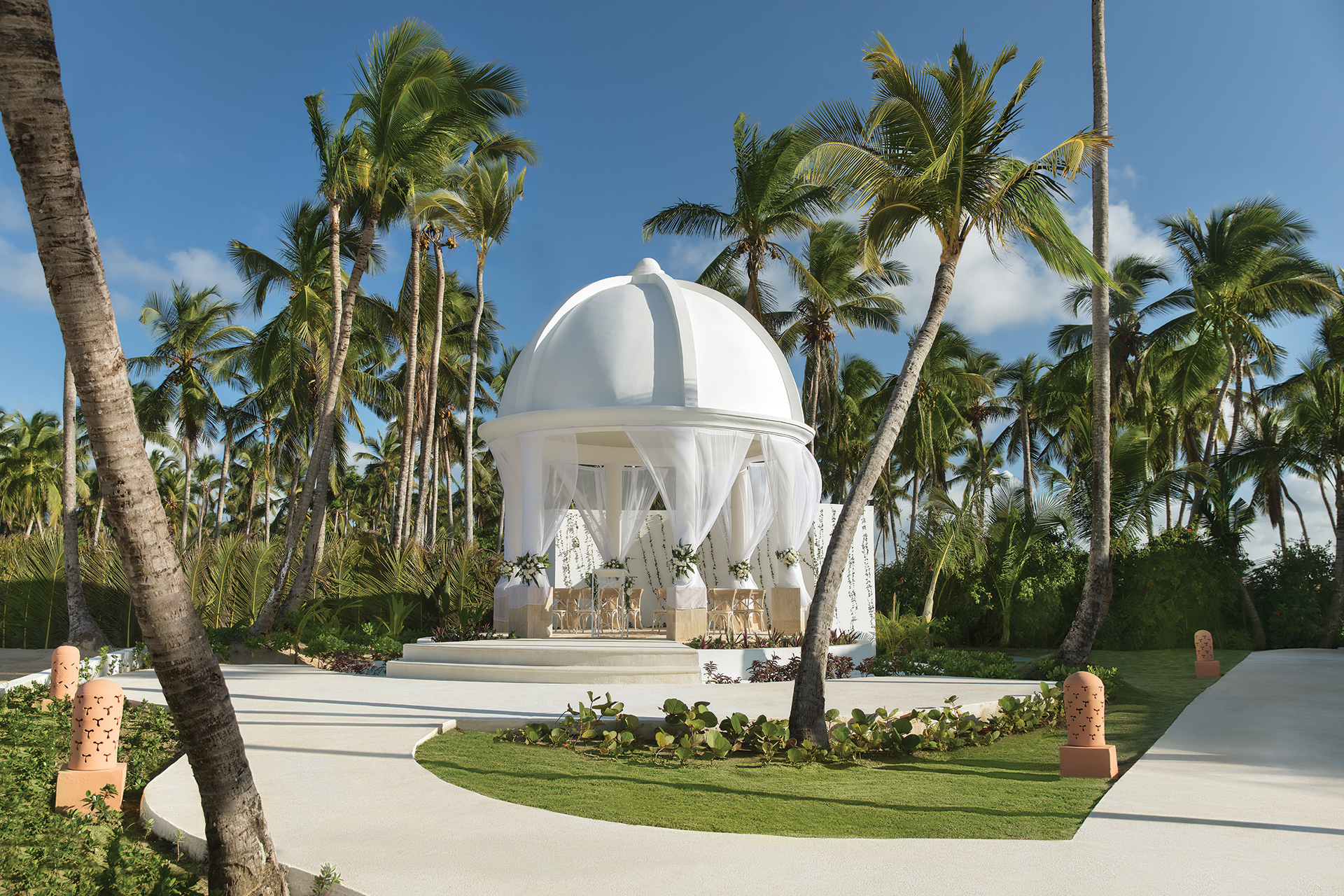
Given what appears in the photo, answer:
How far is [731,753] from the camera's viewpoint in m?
8.01

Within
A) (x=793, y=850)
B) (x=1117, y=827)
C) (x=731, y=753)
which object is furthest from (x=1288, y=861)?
(x=731, y=753)

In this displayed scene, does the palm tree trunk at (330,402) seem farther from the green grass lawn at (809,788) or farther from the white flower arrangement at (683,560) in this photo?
the green grass lawn at (809,788)

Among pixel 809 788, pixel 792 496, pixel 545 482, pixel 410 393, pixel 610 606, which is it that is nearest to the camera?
pixel 809 788

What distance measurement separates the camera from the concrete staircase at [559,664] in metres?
12.4

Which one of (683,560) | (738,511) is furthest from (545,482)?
(738,511)

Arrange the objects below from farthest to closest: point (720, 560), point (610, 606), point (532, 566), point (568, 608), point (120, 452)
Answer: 1. point (720, 560)
2. point (568, 608)
3. point (610, 606)
4. point (532, 566)
5. point (120, 452)

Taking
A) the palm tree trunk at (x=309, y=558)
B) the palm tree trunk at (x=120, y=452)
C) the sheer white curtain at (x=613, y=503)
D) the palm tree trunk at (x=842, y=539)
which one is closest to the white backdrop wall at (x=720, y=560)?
the sheer white curtain at (x=613, y=503)

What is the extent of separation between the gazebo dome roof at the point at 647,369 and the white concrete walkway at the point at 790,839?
22.8 feet

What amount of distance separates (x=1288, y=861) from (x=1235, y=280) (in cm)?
2241

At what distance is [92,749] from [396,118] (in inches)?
495

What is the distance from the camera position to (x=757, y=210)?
2220cm

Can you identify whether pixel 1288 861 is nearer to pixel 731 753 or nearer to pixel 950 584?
pixel 731 753

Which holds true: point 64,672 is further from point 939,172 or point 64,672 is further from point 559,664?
point 939,172

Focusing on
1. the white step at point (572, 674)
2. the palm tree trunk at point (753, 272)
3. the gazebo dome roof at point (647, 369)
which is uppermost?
the palm tree trunk at point (753, 272)
